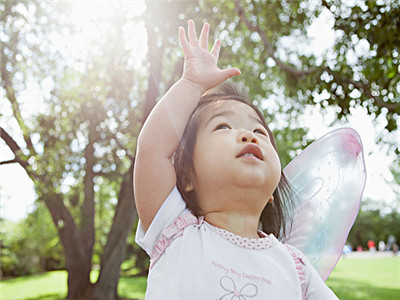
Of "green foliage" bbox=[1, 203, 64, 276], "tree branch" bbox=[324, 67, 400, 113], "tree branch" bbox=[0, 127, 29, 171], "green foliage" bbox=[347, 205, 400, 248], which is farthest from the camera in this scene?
"green foliage" bbox=[347, 205, 400, 248]

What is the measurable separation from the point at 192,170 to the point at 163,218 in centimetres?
22

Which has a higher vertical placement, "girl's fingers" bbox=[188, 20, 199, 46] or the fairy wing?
"girl's fingers" bbox=[188, 20, 199, 46]

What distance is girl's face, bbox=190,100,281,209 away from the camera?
1.54m

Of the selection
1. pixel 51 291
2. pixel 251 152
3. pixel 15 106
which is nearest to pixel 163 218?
pixel 251 152

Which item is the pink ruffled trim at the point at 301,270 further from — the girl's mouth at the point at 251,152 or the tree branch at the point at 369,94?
the tree branch at the point at 369,94

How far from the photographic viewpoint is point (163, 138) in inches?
63.2

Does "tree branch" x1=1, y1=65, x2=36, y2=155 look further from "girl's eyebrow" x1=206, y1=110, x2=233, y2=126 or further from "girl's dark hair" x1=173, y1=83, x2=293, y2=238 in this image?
"girl's eyebrow" x1=206, y1=110, x2=233, y2=126

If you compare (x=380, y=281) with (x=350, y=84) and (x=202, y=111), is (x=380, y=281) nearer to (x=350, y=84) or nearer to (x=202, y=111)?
(x=350, y=84)

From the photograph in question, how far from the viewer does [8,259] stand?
25016 millimetres

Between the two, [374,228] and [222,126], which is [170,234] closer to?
[222,126]

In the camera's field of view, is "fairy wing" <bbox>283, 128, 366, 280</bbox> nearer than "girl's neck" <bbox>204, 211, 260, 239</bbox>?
No

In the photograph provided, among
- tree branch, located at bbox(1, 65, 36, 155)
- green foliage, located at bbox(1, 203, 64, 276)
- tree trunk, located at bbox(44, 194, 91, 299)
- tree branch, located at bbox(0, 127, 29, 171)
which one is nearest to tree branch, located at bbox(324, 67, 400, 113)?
tree branch, located at bbox(0, 127, 29, 171)

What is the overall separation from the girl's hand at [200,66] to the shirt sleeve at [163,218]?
0.46m

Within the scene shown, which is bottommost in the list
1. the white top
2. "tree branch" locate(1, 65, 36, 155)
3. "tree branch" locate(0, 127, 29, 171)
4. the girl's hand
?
"tree branch" locate(0, 127, 29, 171)
